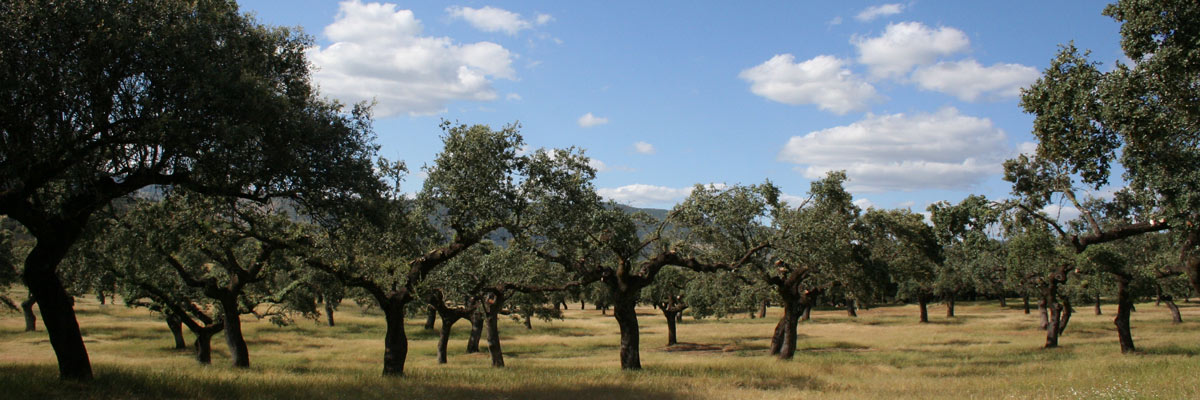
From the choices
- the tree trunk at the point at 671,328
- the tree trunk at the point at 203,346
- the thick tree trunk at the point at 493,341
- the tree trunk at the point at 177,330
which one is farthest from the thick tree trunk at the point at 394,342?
the tree trunk at the point at 671,328

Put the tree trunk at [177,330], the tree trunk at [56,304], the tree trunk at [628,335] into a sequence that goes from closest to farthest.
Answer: the tree trunk at [56,304] → the tree trunk at [628,335] → the tree trunk at [177,330]

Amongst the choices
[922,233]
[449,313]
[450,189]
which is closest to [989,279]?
[922,233]

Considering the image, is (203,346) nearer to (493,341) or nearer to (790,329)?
(493,341)

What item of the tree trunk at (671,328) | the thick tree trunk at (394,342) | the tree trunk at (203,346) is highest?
the thick tree trunk at (394,342)

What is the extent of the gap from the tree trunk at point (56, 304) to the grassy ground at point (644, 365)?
48 cm

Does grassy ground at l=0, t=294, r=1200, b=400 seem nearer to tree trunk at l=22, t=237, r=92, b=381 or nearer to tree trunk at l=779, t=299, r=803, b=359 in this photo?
tree trunk at l=22, t=237, r=92, b=381

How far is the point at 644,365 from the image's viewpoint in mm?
29453

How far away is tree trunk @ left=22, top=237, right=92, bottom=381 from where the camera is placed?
14227mm

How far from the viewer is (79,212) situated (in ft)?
43.9

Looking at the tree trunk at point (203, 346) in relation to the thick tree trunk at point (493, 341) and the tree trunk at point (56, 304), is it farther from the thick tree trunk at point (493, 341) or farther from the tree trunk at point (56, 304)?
the tree trunk at point (56, 304)

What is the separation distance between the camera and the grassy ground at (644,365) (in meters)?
17.4

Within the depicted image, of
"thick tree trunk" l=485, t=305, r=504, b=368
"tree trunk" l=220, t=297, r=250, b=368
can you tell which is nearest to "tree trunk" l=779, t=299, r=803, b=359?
"thick tree trunk" l=485, t=305, r=504, b=368

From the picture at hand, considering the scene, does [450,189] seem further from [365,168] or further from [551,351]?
[551,351]

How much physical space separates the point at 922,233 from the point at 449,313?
88.8 ft
